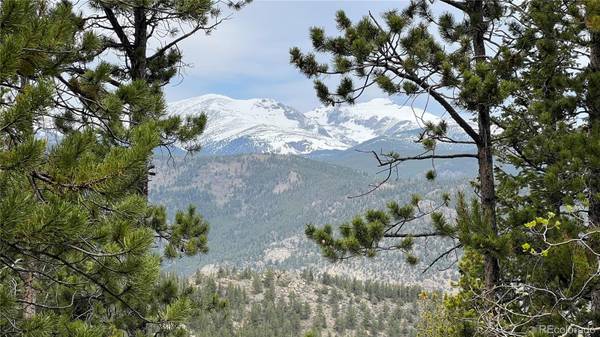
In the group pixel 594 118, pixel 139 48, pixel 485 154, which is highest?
pixel 139 48

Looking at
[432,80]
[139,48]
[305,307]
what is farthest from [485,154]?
[305,307]

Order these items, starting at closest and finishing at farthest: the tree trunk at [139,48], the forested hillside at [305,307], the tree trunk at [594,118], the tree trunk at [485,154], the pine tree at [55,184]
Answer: the pine tree at [55,184]
the tree trunk at [594,118]
the tree trunk at [485,154]
the tree trunk at [139,48]
the forested hillside at [305,307]

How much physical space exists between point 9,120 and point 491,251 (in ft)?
17.2

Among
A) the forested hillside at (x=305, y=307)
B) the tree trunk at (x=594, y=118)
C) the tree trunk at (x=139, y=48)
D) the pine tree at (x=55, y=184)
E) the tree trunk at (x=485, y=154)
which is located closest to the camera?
the pine tree at (x=55, y=184)

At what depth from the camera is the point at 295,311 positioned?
112m

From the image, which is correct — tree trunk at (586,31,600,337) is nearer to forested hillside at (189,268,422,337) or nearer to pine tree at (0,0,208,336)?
pine tree at (0,0,208,336)

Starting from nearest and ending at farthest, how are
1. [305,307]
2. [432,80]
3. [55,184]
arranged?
[55,184] < [432,80] < [305,307]

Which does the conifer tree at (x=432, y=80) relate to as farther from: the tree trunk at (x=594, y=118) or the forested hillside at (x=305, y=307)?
the forested hillside at (x=305, y=307)

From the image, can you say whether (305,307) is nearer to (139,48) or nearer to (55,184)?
(139,48)

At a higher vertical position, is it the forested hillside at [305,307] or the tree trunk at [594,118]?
the tree trunk at [594,118]

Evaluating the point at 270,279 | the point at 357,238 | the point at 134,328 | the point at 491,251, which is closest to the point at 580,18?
the point at 491,251

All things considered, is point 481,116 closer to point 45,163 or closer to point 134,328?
point 45,163

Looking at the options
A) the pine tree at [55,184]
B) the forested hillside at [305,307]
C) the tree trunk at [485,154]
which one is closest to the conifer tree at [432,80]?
the tree trunk at [485,154]

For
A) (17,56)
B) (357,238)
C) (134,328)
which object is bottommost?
(134,328)
